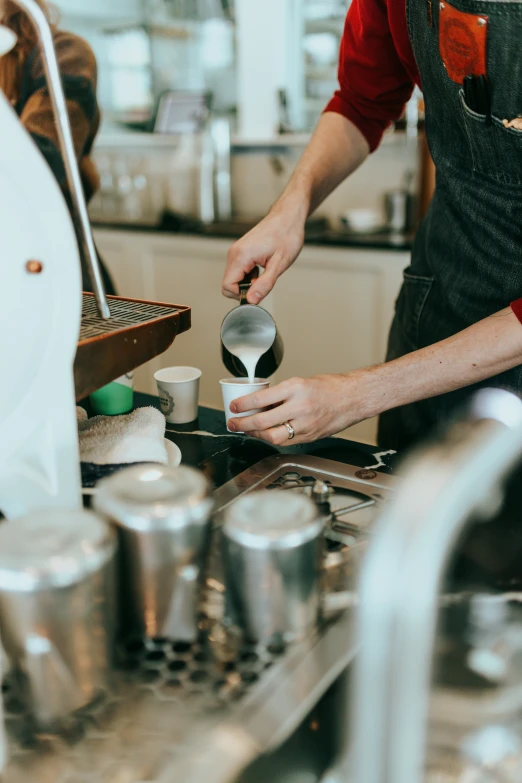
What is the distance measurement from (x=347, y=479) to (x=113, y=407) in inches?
14.7

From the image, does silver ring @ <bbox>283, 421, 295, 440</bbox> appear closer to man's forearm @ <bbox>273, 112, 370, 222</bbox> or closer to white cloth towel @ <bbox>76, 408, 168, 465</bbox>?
white cloth towel @ <bbox>76, 408, 168, 465</bbox>

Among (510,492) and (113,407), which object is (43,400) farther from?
(510,492)

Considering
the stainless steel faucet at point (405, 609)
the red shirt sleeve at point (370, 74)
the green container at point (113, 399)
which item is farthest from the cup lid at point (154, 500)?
the red shirt sleeve at point (370, 74)

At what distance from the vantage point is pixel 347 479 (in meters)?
0.97

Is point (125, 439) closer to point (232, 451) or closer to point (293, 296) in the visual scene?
point (232, 451)

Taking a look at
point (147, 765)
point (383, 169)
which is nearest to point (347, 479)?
point (147, 765)

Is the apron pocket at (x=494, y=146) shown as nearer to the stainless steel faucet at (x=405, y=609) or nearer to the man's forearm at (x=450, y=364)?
the man's forearm at (x=450, y=364)

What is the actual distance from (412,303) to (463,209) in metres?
0.22

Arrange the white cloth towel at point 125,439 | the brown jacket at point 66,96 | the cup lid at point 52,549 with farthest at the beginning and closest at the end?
the brown jacket at point 66,96
the white cloth towel at point 125,439
the cup lid at point 52,549

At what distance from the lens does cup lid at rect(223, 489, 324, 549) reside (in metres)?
0.58

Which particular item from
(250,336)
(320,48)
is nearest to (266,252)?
(250,336)

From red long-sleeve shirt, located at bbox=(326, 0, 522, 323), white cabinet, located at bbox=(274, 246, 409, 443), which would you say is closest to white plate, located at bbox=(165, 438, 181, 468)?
red long-sleeve shirt, located at bbox=(326, 0, 522, 323)

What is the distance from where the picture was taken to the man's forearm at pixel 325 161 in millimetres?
1449

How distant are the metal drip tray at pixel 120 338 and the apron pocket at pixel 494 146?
588 mm
